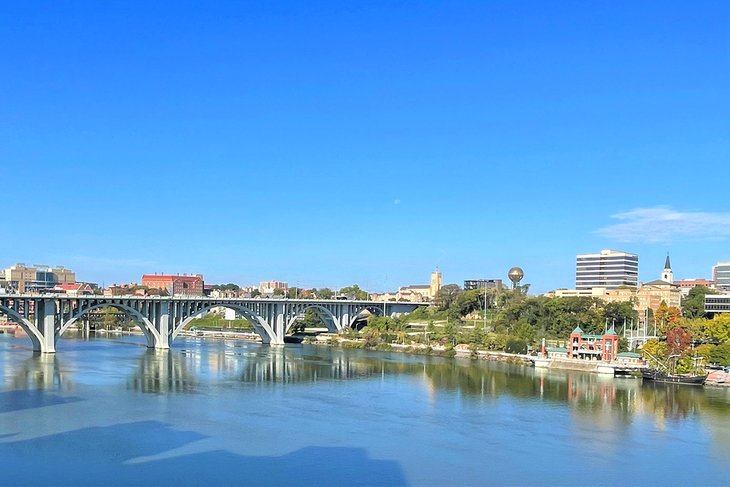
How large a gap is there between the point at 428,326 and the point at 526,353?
16.2 meters

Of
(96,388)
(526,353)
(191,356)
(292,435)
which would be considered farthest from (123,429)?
(526,353)

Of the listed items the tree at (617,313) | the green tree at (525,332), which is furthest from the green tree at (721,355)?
the tree at (617,313)

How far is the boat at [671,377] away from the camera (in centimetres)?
3847

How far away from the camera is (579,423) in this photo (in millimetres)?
26922

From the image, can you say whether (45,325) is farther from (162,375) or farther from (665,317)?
(665,317)

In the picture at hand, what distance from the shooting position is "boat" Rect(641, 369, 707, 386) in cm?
3847

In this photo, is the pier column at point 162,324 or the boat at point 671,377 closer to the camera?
the boat at point 671,377

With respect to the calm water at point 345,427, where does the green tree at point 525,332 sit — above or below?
above

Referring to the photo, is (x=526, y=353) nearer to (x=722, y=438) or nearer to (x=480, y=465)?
(x=722, y=438)

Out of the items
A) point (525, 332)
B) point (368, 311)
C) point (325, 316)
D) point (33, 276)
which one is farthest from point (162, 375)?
point (33, 276)

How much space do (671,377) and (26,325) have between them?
1383 inches

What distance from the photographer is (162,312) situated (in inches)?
2030

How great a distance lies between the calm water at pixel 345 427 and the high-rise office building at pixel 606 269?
66680 mm

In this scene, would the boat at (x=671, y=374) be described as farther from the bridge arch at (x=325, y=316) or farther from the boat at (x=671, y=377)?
the bridge arch at (x=325, y=316)
